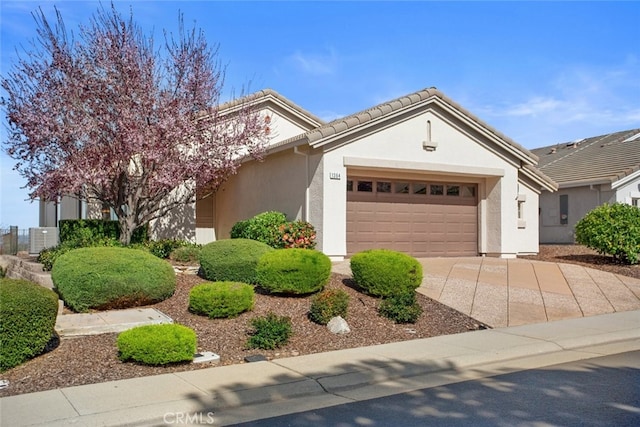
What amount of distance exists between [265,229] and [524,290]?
636 centimetres

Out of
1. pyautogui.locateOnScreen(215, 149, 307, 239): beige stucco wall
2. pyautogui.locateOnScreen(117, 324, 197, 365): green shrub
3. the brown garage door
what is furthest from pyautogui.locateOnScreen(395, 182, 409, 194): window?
pyautogui.locateOnScreen(117, 324, 197, 365): green shrub

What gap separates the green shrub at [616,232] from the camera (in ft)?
53.2

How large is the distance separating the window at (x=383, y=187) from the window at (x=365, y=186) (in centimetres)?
23

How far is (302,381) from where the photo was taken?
22.8ft

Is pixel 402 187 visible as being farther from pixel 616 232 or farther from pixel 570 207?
pixel 570 207

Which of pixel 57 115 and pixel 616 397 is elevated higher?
pixel 57 115

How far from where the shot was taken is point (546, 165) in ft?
97.5

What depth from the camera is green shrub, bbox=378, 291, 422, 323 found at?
33.4ft

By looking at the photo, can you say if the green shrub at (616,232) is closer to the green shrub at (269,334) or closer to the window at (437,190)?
the window at (437,190)

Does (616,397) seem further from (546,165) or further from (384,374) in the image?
(546,165)

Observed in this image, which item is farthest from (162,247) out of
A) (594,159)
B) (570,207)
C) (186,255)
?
(594,159)

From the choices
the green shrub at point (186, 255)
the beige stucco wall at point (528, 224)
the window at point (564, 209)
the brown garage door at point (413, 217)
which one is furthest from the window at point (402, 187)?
the window at point (564, 209)

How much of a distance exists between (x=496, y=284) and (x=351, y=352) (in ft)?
19.4

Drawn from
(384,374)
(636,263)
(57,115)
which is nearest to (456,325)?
(384,374)
